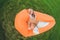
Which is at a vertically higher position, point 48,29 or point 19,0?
point 19,0

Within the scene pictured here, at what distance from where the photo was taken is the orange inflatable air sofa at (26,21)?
2.68 feet

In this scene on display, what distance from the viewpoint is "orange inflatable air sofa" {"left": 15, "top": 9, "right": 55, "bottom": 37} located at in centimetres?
82

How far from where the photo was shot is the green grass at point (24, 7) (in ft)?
2.68

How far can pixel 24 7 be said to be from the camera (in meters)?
0.86

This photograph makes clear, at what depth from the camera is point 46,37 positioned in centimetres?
83

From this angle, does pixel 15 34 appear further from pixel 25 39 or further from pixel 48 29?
pixel 48 29

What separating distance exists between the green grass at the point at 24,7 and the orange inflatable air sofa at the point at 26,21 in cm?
2

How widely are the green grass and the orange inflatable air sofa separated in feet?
0.05

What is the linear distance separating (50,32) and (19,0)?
0.23 meters

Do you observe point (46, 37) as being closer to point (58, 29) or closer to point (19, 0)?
point (58, 29)

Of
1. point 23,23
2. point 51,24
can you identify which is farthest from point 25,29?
point 51,24

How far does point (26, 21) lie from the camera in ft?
2.75

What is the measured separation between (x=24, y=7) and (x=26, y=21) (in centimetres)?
8

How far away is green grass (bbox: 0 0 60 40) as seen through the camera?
0.82 metres
